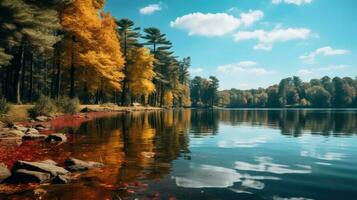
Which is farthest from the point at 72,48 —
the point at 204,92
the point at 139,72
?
the point at 204,92

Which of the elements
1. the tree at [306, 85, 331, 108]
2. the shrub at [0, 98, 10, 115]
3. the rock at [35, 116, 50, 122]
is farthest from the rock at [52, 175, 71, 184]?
the tree at [306, 85, 331, 108]

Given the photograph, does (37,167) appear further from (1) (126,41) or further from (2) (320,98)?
(2) (320,98)

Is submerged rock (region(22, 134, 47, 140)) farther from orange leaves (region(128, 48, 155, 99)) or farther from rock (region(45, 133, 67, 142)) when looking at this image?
orange leaves (region(128, 48, 155, 99))

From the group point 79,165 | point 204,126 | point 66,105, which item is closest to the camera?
point 79,165

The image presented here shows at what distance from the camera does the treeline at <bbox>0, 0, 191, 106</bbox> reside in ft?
79.2

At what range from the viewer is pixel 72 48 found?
3678 centimetres

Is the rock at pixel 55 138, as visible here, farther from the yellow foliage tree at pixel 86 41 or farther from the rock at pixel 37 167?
the yellow foliage tree at pixel 86 41

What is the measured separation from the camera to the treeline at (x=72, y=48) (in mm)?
24141

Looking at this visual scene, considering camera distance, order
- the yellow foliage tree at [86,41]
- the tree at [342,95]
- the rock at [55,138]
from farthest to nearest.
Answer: the tree at [342,95], the yellow foliage tree at [86,41], the rock at [55,138]

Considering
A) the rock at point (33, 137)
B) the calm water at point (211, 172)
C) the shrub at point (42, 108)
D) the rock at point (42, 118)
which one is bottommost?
the calm water at point (211, 172)

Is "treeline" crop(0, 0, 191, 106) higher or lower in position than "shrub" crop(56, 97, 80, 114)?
higher

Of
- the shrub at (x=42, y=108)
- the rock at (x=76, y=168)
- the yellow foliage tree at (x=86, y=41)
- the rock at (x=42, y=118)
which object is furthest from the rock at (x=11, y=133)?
the yellow foliage tree at (x=86, y=41)

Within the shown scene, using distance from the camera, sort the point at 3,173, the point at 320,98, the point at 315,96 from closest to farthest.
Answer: the point at 3,173 < the point at 320,98 < the point at 315,96

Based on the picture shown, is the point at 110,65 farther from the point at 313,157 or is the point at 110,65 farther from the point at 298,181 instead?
the point at 298,181
